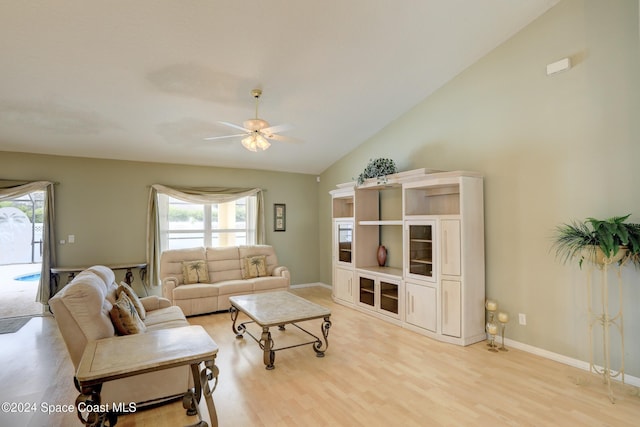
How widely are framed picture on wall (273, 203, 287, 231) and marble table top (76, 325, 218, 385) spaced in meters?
4.85

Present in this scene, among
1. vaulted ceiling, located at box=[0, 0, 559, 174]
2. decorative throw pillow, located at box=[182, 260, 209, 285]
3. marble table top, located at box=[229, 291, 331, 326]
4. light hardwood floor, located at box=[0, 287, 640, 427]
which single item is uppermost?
vaulted ceiling, located at box=[0, 0, 559, 174]

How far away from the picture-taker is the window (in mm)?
6133

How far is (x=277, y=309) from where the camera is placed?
12.3 ft

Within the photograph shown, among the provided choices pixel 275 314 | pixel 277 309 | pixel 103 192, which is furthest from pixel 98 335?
pixel 103 192

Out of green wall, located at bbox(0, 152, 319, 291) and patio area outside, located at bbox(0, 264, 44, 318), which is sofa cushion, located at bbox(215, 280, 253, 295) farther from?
patio area outside, located at bbox(0, 264, 44, 318)

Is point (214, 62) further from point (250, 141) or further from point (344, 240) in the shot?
point (344, 240)

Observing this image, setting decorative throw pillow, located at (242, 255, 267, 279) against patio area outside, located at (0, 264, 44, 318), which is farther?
decorative throw pillow, located at (242, 255, 267, 279)

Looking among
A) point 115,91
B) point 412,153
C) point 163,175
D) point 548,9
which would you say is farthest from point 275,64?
point 163,175

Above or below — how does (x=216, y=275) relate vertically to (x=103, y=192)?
below

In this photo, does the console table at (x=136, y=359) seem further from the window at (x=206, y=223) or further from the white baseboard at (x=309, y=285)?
the white baseboard at (x=309, y=285)

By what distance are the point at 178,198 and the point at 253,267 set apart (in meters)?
1.91

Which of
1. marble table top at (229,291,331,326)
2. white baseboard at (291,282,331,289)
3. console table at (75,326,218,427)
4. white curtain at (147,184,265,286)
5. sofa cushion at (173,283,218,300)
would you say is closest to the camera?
console table at (75,326,218,427)

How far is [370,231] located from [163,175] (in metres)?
3.91

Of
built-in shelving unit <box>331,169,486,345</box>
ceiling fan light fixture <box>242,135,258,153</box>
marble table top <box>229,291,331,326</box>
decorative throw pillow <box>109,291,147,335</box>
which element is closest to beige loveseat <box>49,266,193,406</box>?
decorative throw pillow <box>109,291,147,335</box>
